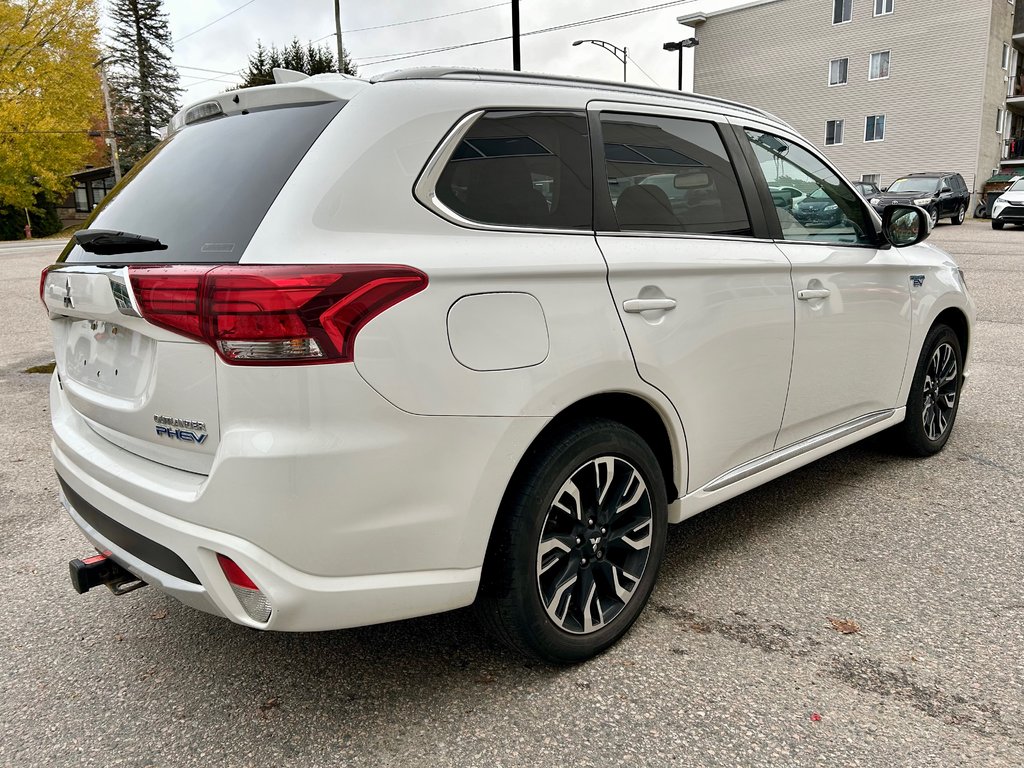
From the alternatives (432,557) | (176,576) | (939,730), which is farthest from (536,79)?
(939,730)

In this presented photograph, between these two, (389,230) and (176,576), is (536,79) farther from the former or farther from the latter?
(176,576)

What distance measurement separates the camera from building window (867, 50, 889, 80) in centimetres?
3795

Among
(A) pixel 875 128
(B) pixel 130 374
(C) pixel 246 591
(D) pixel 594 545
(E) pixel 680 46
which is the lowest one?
(D) pixel 594 545

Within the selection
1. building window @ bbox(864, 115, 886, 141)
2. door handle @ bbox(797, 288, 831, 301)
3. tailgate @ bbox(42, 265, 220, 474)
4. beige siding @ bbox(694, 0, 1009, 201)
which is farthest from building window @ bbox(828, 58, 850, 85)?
tailgate @ bbox(42, 265, 220, 474)

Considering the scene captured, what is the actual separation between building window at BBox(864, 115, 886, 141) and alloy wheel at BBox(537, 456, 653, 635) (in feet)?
137

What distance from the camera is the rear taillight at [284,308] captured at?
1909 mm

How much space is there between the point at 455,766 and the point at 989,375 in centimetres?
618

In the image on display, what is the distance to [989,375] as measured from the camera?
6.64 m

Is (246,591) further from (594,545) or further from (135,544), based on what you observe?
(594,545)

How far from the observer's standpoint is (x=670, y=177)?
2.88 meters

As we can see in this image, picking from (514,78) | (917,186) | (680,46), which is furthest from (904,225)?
(680,46)

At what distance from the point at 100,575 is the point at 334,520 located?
0.96 meters

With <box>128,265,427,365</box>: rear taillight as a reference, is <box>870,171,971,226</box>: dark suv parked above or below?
above

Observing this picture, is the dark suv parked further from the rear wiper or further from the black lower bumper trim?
the black lower bumper trim
